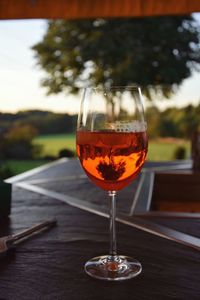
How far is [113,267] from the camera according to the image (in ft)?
2.15

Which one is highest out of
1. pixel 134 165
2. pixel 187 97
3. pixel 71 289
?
pixel 187 97

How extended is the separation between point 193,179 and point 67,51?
891 centimetres

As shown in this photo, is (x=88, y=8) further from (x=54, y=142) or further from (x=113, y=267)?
(x=54, y=142)

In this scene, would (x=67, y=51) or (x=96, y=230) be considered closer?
(x=96, y=230)

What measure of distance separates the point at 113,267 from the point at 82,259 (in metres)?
0.07

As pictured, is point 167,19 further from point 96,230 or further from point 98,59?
point 96,230

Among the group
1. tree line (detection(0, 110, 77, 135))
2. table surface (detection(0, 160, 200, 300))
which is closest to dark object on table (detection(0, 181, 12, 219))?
table surface (detection(0, 160, 200, 300))

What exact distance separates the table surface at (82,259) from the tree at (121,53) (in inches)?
336

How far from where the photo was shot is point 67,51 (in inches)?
410

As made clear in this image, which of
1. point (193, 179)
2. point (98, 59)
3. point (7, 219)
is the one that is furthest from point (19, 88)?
point (7, 219)

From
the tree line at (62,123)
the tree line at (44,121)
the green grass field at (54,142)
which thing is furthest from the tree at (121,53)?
the green grass field at (54,142)

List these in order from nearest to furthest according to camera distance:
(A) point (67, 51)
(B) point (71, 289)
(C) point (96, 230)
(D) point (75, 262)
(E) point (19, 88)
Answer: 1. (B) point (71, 289)
2. (D) point (75, 262)
3. (C) point (96, 230)
4. (A) point (67, 51)
5. (E) point (19, 88)

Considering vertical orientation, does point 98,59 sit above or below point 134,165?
above

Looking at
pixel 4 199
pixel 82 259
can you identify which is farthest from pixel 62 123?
pixel 82 259
